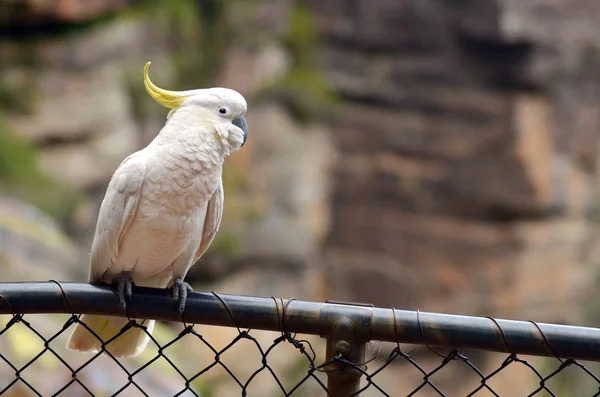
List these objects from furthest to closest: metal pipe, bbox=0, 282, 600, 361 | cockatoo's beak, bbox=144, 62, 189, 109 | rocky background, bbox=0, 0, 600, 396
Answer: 1. rocky background, bbox=0, 0, 600, 396
2. cockatoo's beak, bbox=144, 62, 189, 109
3. metal pipe, bbox=0, 282, 600, 361

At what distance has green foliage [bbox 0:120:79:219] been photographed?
3.43m

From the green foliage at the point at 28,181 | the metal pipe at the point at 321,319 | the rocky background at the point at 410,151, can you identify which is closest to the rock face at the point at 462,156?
the rocky background at the point at 410,151

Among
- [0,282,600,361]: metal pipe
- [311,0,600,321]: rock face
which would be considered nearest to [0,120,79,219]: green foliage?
[311,0,600,321]: rock face

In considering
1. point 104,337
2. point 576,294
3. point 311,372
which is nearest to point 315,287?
point 576,294

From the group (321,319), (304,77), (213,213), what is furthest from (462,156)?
(321,319)

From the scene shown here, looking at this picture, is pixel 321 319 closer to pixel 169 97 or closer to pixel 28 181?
pixel 169 97

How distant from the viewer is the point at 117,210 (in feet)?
4.62

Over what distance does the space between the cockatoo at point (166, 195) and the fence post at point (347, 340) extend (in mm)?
423

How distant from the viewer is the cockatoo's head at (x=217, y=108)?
4.37ft

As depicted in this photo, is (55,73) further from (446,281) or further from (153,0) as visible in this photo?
(446,281)

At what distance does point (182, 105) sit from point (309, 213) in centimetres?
339

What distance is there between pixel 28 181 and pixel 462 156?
3138 mm

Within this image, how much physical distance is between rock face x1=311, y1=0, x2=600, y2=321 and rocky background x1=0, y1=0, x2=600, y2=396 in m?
0.01

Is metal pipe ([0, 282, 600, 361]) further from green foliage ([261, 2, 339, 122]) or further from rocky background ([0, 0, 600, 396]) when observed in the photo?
green foliage ([261, 2, 339, 122])
